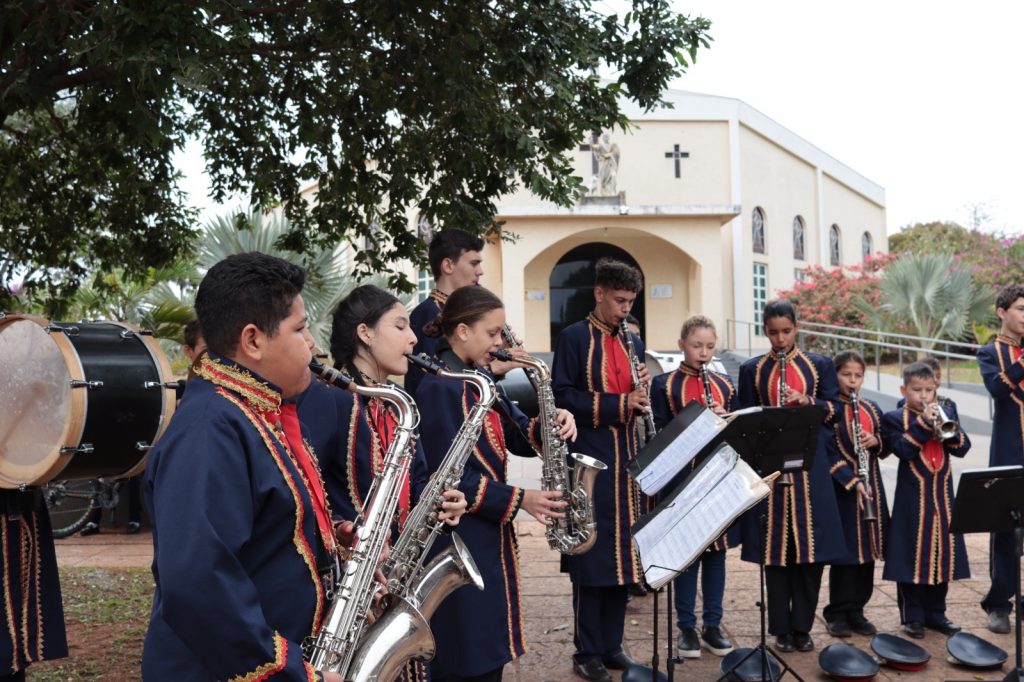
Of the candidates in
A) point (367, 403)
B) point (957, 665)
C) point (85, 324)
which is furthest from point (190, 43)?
point (957, 665)

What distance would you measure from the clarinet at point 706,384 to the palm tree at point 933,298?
17110 millimetres

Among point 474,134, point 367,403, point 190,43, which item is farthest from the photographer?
point 474,134

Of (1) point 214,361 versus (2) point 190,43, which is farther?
(2) point 190,43

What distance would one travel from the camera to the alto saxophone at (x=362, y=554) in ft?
7.79

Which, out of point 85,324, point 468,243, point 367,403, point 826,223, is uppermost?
point 826,223

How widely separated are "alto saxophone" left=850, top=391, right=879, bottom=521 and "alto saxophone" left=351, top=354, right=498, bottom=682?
10.4 feet

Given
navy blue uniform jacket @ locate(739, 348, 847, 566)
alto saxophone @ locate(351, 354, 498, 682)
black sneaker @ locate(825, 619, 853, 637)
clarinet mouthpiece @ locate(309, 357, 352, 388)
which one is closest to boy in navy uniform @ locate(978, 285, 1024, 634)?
black sneaker @ locate(825, 619, 853, 637)

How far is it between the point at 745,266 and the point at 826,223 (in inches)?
198

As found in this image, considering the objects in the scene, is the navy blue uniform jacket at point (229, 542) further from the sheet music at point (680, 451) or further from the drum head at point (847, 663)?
the drum head at point (847, 663)

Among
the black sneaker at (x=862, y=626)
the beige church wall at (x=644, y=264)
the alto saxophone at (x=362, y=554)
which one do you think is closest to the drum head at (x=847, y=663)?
the black sneaker at (x=862, y=626)

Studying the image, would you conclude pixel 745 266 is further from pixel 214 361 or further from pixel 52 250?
pixel 214 361

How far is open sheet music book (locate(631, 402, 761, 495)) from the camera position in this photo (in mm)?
4383

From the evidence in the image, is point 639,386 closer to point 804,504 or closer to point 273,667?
point 804,504

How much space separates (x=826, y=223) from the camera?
1109 inches
